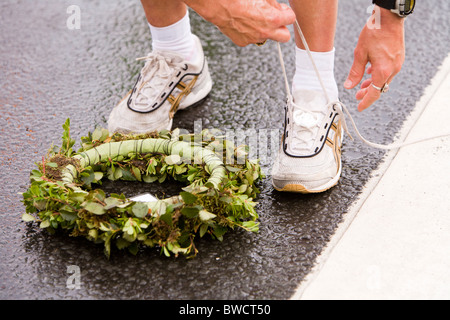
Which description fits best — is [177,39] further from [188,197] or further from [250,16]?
[188,197]

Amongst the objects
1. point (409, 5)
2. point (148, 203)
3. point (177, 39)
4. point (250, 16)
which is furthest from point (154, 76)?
point (409, 5)

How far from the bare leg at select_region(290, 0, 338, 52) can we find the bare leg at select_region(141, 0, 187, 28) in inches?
22.7

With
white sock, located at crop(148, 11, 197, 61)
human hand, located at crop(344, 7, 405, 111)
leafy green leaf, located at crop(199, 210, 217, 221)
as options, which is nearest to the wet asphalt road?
leafy green leaf, located at crop(199, 210, 217, 221)

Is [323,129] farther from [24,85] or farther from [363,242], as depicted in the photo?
[24,85]

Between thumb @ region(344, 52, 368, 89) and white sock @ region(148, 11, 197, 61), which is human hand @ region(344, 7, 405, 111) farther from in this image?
white sock @ region(148, 11, 197, 61)

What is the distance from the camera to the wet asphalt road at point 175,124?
69.1 inches

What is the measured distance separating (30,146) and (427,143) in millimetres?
1679

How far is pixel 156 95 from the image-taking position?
2.48m

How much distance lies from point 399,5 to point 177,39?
989mm

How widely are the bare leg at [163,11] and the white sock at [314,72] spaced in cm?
60

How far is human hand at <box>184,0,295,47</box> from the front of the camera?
191 cm

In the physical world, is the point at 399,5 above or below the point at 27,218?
above

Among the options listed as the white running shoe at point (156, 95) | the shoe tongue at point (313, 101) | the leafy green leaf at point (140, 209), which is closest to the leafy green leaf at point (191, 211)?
the leafy green leaf at point (140, 209)

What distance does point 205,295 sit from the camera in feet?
5.55
